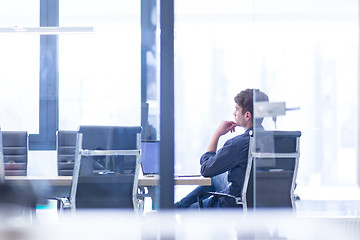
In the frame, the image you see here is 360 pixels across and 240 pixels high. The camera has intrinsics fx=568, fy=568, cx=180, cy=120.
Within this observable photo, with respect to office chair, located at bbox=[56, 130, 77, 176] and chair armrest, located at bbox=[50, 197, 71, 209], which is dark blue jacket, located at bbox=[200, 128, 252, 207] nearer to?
chair armrest, located at bbox=[50, 197, 71, 209]

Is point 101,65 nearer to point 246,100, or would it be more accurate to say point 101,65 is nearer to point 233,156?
point 246,100

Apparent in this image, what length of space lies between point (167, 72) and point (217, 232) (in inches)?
30.2

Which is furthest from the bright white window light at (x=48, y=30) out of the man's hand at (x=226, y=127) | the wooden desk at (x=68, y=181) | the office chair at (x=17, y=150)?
the man's hand at (x=226, y=127)

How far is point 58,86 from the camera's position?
566cm

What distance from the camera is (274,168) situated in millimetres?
2980

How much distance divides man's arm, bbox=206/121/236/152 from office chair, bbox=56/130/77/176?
1.37 meters

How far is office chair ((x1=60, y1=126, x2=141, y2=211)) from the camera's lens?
326cm

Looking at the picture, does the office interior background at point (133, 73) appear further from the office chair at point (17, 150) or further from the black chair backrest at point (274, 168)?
the office chair at point (17, 150)

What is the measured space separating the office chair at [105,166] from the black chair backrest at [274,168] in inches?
27.2

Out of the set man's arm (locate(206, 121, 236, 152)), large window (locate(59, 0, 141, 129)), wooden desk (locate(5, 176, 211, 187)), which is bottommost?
wooden desk (locate(5, 176, 211, 187))

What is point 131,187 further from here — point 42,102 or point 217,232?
point 42,102

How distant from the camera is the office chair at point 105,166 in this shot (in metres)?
3.26

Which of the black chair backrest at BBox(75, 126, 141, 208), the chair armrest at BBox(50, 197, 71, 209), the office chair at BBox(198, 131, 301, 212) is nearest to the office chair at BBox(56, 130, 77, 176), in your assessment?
the chair armrest at BBox(50, 197, 71, 209)

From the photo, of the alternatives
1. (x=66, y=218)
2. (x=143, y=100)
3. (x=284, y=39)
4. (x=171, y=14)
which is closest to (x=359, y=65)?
(x=284, y=39)
